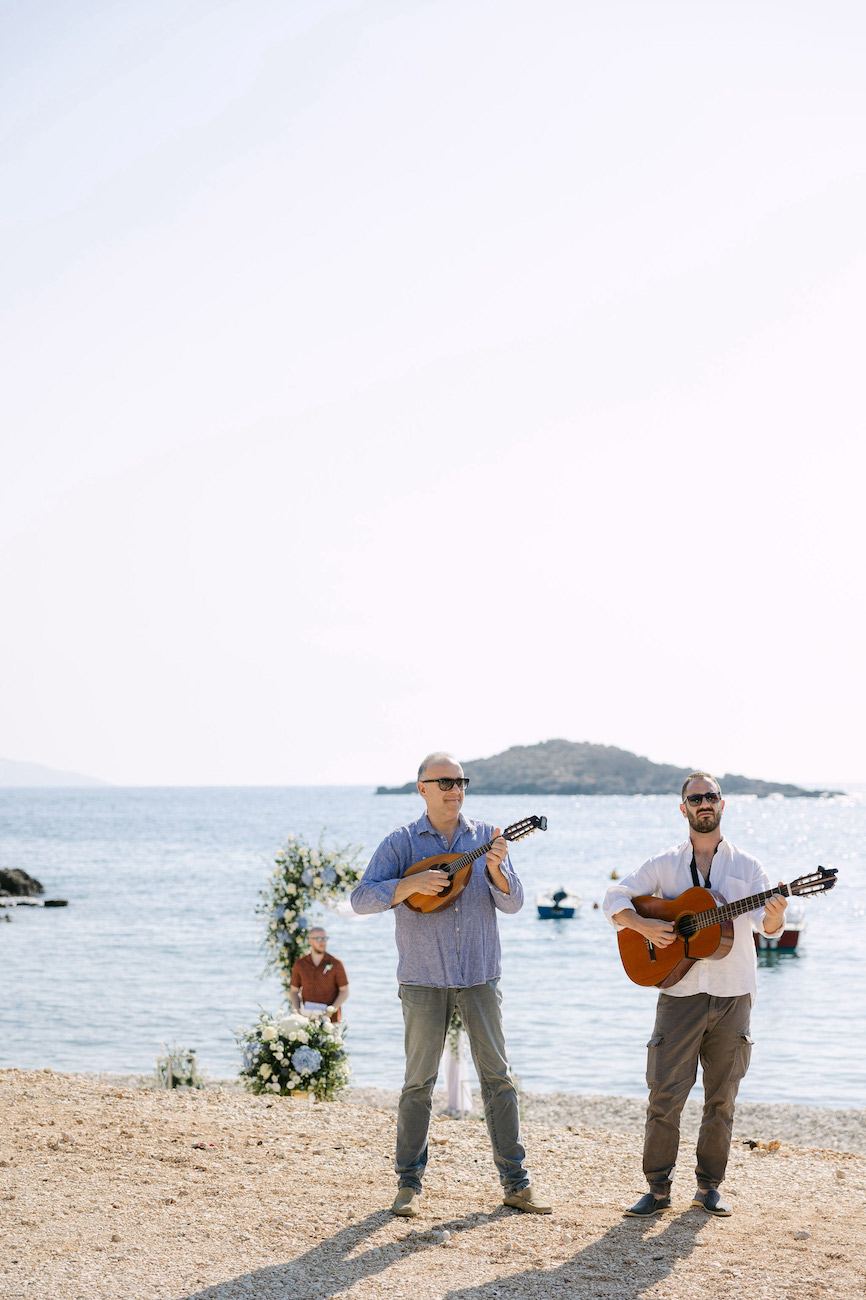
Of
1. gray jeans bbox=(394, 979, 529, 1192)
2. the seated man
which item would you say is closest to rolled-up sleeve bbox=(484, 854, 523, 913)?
gray jeans bbox=(394, 979, 529, 1192)

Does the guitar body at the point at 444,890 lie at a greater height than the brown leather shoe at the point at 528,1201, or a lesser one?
greater

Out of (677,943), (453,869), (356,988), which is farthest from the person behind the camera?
(356,988)

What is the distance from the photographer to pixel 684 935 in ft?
18.1

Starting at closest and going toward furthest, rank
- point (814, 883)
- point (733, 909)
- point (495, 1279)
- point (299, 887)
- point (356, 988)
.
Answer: point (495, 1279), point (814, 883), point (733, 909), point (299, 887), point (356, 988)

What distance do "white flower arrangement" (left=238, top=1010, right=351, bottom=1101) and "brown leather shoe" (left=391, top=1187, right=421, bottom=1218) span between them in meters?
3.88

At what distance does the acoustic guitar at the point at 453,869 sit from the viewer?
5578mm

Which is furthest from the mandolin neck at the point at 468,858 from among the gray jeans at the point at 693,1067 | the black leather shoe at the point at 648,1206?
the black leather shoe at the point at 648,1206

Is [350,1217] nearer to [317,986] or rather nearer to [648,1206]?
[648,1206]

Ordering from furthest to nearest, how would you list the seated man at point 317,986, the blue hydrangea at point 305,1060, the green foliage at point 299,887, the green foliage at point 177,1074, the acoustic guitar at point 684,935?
the green foliage at point 299,887 → the seated man at point 317,986 → the green foliage at point 177,1074 → the blue hydrangea at point 305,1060 → the acoustic guitar at point 684,935

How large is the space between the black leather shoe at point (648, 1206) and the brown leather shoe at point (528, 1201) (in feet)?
1.24

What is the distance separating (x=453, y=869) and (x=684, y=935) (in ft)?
3.58

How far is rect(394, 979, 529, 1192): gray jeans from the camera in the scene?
5.55 metres

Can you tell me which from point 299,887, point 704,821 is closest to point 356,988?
point 299,887

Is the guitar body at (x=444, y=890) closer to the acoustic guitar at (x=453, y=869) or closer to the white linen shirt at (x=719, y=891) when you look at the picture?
the acoustic guitar at (x=453, y=869)
